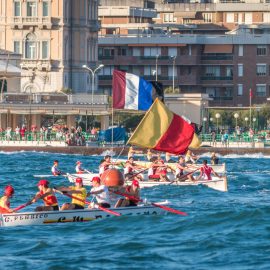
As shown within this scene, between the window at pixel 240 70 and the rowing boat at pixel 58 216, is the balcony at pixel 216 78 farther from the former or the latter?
the rowing boat at pixel 58 216

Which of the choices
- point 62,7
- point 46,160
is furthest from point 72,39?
point 46,160

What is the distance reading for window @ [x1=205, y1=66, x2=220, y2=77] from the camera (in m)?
188

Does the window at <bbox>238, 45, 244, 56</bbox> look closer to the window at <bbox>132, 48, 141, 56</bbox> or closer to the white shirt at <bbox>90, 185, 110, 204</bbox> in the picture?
the window at <bbox>132, 48, 141, 56</bbox>

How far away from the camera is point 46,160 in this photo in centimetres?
11194

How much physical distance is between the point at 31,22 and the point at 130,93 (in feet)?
275

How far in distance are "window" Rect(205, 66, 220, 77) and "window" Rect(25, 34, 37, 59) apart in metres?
25.7

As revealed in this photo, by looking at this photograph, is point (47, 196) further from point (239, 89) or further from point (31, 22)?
point (239, 89)

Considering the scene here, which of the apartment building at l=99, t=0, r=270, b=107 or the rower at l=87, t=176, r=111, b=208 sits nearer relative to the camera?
the rower at l=87, t=176, r=111, b=208

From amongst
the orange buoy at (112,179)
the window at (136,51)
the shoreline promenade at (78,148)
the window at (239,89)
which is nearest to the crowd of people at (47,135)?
the shoreline promenade at (78,148)

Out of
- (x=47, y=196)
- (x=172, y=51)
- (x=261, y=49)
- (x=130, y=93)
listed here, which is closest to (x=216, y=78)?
(x=172, y=51)

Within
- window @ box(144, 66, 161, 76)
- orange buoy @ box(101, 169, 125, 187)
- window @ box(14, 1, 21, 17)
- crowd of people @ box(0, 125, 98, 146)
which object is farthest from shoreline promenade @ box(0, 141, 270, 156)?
orange buoy @ box(101, 169, 125, 187)

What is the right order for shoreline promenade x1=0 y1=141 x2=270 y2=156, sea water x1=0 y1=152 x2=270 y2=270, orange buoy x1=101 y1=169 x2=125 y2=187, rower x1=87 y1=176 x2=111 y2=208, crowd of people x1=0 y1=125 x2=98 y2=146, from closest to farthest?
1. sea water x1=0 y1=152 x2=270 y2=270
2. rower x1=87 y1=176 x2=111 y2=208
3. orange buoy x1=101 y1=169 x2=125 y2=187
4. shoreline promenade x1=0 y1=141 x2=270 y2=156
5. crowd of people x1=0 y1=125 x2=98 y2=146

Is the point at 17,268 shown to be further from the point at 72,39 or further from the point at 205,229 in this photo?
the point at 72,39

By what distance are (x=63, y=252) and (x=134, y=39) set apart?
137079 mm
